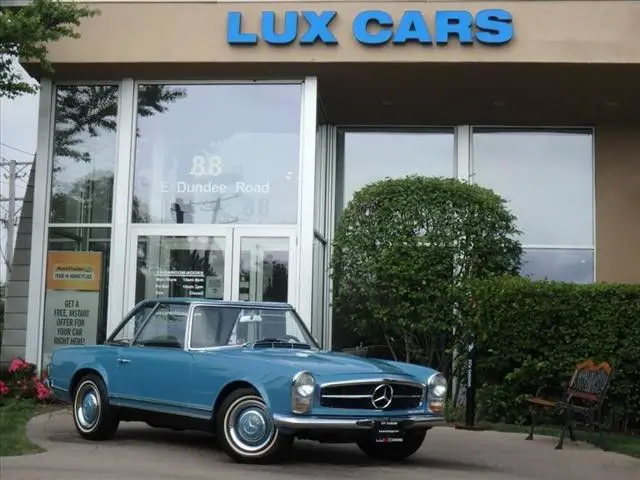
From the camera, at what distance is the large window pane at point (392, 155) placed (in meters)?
16.7

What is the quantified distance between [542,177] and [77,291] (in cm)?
886

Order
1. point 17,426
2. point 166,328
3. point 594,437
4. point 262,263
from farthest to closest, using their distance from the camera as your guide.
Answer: point 262,263, point 594,437, point 17,426, point 166,328

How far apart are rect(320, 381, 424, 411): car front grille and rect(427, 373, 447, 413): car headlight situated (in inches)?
6.8

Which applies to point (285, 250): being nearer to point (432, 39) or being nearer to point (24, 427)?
point (432, 39)

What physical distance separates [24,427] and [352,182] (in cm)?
870

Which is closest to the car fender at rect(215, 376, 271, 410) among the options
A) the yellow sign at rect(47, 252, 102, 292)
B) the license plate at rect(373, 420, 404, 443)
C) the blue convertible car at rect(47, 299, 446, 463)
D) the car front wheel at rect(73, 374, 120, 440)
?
the blue convertible car at rect(47, 299, 446, 463)

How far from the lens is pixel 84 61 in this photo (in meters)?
13.8

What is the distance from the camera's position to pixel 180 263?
14.0 m

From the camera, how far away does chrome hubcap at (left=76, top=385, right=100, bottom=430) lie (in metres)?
8.86

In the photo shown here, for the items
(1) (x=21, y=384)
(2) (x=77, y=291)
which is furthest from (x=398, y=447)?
(2) (x=77, y=291)

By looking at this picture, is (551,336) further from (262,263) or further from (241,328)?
(241,328)

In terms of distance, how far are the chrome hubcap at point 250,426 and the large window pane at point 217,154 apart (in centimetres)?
671

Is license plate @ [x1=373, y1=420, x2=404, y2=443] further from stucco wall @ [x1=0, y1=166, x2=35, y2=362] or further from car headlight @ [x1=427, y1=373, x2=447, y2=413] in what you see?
stucco wall @ [x1=0, y1=166, x2=35, y2=362]

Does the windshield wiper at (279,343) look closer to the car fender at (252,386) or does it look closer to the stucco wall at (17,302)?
the car fender at (252,386)
